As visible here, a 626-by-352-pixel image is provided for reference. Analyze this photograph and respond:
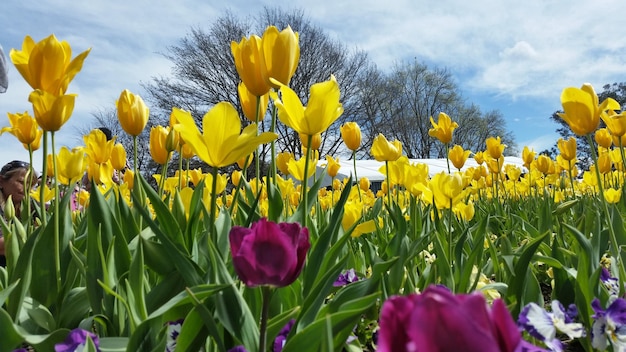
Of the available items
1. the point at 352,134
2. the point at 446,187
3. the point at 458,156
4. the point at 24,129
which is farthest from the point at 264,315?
the point at 458,156

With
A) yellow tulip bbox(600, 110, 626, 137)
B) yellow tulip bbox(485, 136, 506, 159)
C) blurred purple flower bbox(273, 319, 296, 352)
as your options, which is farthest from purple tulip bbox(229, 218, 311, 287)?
yellow tulip bbox(485, 136, 506, 159)

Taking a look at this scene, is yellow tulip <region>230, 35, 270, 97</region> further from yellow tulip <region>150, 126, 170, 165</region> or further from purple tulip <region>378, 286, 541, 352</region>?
purple tulip <region>378, 286, 541, 352</region>

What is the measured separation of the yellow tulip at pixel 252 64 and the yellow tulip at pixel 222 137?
0.88 ft

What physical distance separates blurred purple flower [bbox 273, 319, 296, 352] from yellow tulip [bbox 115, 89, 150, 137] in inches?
33.4

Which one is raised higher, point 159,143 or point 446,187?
point 159,143

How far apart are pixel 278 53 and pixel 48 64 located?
53cm

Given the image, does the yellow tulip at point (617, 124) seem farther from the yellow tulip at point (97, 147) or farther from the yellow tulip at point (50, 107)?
the yellow tulip at point (97, 147)

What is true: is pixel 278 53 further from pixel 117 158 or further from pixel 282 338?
pixel 117 158

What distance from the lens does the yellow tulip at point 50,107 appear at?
3.56 ft

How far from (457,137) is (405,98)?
4.58 m

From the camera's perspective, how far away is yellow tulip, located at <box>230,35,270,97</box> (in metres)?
1.14

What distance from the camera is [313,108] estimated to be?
1.08 meters

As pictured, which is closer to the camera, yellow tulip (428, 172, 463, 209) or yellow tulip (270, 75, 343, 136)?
yellow tulip (270, 75, 343, 136)

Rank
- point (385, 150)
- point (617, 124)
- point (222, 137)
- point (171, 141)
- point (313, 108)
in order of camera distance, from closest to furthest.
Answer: point (222, 137) < point (313, 108) < point (171, 141) < point (617, 124) < point (385, 150)
